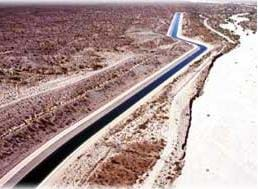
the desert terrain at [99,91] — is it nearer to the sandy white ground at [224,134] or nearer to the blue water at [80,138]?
the blue water at [80,138]

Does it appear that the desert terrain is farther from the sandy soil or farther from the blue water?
the blue water

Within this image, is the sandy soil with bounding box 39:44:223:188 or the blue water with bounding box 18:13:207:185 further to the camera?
the blue water with bounding box 18:13:207:185

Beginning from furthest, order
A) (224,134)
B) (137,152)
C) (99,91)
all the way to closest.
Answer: (99,91) < (224,134) < (137,152)

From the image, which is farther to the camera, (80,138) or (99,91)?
(99,91)

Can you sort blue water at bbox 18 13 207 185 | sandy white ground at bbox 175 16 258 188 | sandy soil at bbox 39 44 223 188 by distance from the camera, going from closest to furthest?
sandy soil at bbox 39 44 223 188, blue water at bbox 18 13 207 185, sandy white ground at bbox 175 16 258 188

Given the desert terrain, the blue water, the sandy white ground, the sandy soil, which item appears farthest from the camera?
the desert terrain

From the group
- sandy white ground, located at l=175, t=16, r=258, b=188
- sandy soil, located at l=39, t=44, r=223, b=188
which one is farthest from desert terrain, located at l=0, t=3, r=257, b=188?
sandy white ground, located at l=175, t=16, r=258, b=188

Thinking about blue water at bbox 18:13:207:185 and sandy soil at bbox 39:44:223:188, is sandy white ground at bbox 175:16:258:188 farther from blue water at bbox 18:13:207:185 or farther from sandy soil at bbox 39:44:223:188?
blue water at bbox 18:13:207:185

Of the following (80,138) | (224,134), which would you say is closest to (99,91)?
(80,138)

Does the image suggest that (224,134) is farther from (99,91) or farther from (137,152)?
(99,91)
